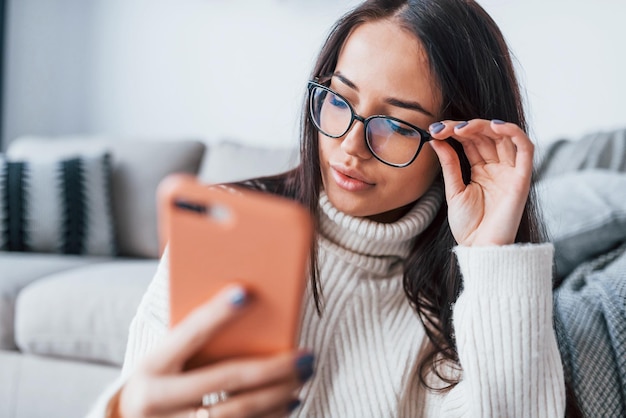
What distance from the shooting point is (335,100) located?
906mm

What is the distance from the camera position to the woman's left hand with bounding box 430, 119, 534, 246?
889mm

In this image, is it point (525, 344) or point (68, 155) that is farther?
point (68, 155)

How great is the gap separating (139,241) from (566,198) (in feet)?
4.89

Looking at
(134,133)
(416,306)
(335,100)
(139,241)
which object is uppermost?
(335,100)

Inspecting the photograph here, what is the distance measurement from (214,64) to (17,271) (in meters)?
1.37

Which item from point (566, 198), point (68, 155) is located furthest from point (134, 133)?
point (566, 198)

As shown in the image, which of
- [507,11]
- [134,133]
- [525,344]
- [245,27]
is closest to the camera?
[525,344]

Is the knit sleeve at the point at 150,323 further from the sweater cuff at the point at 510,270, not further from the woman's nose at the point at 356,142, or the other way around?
the sweater cuff at the point at 510,270

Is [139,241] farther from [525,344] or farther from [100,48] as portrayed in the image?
[525,344]

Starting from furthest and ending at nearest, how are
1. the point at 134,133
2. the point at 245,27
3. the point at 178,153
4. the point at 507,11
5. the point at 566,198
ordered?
the point at 134,133 → the point at 245,27 → the point at 178,153 → the point at 507,11 → the point at 566,198

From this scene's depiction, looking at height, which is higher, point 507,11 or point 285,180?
point 507,11

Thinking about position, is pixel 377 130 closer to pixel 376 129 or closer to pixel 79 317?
pixel 376 129

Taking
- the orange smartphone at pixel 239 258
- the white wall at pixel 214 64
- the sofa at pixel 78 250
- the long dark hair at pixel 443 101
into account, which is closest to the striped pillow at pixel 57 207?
the sofa at pixel 78 250

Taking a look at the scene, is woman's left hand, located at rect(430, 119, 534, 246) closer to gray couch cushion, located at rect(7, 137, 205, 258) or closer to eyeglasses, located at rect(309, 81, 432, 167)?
eyeglasses, located at rect(309, 81, 432, 167)
